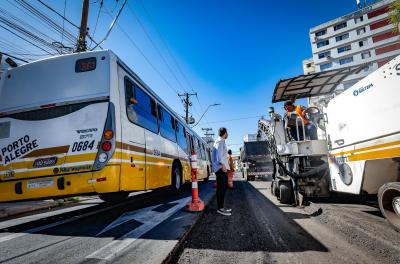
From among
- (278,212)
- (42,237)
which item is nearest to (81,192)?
(42,237)

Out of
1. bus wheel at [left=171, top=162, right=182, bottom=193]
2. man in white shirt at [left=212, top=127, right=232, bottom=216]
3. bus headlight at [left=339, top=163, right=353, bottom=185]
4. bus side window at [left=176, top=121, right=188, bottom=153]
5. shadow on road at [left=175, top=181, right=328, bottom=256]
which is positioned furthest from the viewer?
bus side window at [left=176, top=121, right=188, bottom=153]

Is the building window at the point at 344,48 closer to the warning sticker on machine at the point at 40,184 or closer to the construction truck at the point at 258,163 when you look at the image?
the construction truck at the point at 258,163

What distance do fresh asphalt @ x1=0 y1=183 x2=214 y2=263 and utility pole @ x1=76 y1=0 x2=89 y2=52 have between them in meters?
8.48

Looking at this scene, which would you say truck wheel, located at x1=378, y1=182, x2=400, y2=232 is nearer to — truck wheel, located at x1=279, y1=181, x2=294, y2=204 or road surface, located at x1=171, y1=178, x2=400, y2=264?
road surface, located at x1=171, y1=178, x2=400, y2=264

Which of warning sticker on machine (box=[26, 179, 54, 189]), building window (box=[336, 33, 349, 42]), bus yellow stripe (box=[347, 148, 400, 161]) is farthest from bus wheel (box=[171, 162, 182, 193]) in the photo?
building window (box=[336, 33, 349, 42])

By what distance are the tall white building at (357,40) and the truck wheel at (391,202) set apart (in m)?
53.3

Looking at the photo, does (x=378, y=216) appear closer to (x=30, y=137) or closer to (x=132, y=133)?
(x=132, y=133)

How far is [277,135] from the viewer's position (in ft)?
23.3

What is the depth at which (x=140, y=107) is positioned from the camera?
5.75 metres

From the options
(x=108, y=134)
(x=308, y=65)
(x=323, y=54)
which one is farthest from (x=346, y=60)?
(x=108, y=134)

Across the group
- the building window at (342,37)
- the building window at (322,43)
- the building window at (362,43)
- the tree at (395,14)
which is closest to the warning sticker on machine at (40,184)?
the tree at (395,14)

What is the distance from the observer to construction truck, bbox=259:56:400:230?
3271 mm

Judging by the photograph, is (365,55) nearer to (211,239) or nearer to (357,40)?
(357,40)

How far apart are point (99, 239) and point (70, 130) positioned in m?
2.08
